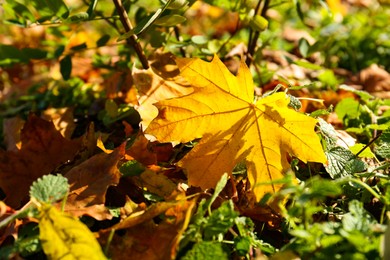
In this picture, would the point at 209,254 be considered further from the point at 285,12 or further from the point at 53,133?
the point at 285,12

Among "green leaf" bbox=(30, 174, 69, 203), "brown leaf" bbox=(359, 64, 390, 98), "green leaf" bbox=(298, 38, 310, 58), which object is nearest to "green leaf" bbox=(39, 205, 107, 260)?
"green leaf" bbox=(30, 174, 69, 203)

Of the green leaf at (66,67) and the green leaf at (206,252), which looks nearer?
the green leaf at (206,252)

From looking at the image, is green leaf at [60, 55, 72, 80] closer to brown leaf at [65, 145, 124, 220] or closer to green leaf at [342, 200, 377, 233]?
brown leaf at [65, 145, 124, 220]

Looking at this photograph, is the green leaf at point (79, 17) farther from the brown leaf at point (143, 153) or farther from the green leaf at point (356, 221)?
the green leaf at point (356, 221)

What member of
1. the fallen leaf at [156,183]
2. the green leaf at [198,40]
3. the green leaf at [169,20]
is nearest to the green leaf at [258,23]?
the green leaf at [198,40]

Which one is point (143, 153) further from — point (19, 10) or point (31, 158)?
point (19, 10)

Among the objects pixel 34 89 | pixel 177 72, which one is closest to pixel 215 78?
pixel 177 72
